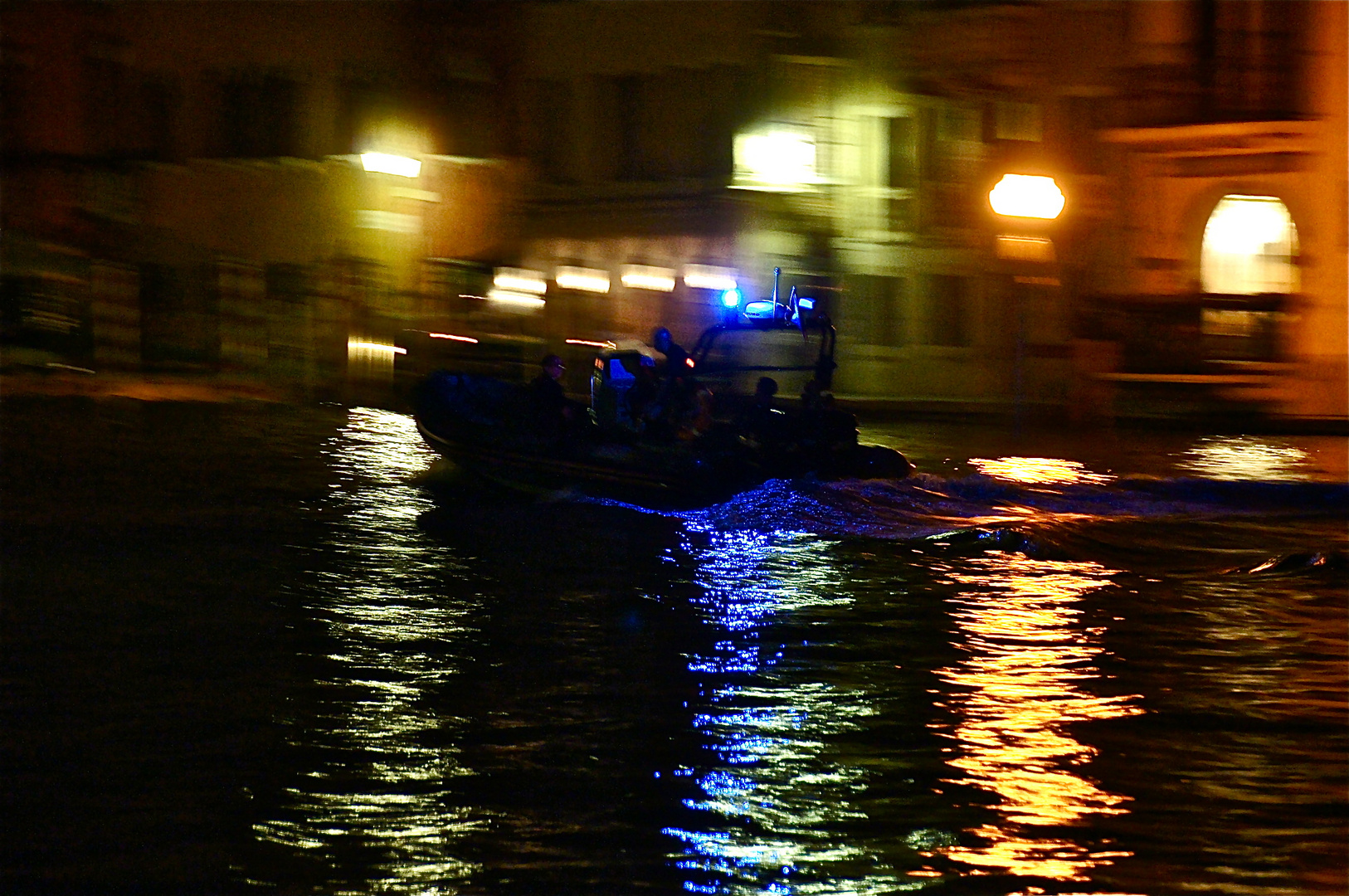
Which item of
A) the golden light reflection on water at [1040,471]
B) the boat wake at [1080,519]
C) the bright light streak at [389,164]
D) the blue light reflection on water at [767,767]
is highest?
the bright light streak at [389,164]

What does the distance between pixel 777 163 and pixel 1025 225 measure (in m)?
5.16

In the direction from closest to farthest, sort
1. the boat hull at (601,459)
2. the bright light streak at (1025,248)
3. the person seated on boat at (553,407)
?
the boat hull at (601,459)
the person seated on boat at (553,407)
the bright light streak at (1025,248)

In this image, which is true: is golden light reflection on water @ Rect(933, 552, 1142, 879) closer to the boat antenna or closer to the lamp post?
the boat antenna

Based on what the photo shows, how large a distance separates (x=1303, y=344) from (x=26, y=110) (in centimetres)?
2936

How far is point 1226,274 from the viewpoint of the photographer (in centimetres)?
2673

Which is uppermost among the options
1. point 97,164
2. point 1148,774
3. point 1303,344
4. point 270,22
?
point 270,22

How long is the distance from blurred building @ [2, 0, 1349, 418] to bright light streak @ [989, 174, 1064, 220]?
2.11ft

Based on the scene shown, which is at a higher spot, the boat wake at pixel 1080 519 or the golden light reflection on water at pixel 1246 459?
the golden light reflection on water at pixel 1246 459

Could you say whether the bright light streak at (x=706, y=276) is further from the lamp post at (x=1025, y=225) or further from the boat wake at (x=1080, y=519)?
the boat wake at (x=1080, y=519)

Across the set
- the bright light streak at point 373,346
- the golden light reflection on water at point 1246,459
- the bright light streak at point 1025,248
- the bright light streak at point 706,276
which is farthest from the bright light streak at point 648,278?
the golden light reflection on water at point 1246,459

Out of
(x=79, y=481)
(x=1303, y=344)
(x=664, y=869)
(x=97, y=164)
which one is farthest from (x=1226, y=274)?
(x=97, y=164)

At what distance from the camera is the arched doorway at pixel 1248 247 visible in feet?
85.8

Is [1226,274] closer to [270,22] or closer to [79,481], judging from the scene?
[79,481]

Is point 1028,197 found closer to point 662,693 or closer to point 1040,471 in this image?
point 1040,471
